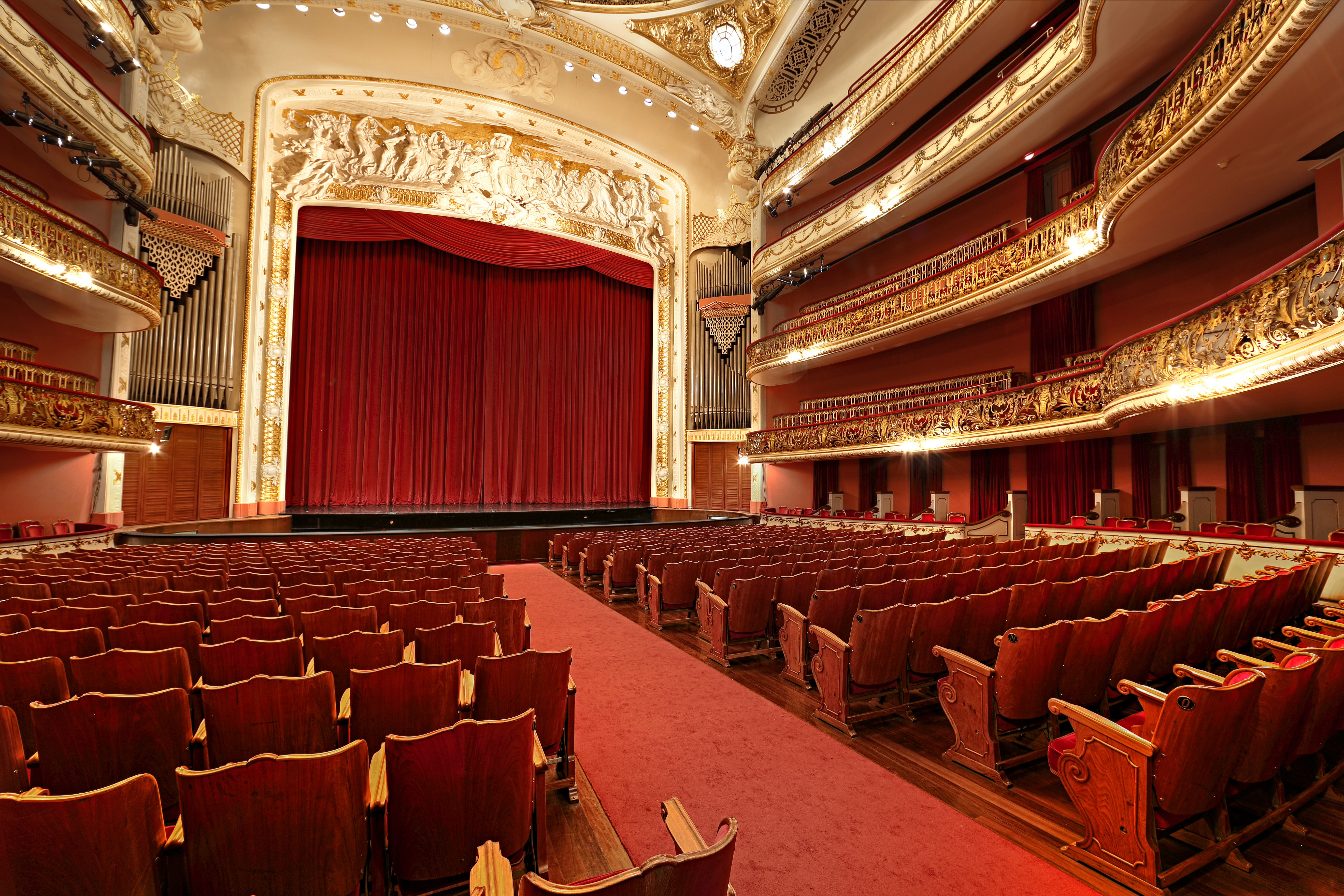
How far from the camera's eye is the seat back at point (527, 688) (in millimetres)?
2260

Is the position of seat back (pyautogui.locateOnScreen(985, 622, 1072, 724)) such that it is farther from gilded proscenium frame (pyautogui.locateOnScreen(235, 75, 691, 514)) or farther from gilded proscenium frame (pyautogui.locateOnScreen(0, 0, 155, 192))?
gilded proscenium frame (pyautogui.locateOnScreen(235, 75, 691, 514))

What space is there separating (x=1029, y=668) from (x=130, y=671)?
3599 millimetres

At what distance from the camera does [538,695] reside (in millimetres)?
2363

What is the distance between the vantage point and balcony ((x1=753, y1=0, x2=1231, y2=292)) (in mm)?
7324

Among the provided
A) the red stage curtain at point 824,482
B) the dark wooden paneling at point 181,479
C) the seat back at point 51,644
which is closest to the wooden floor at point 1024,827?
the seat back at point 51,644

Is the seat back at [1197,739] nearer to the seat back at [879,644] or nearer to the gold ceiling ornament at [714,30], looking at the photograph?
the seat back at [879,644]

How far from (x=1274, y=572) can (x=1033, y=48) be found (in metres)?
8.64

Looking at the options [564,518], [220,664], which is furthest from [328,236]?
[220,664]

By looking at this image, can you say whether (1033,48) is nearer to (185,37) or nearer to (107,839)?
(107,839)

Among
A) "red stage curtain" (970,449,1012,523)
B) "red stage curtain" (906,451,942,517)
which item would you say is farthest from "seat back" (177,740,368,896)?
"red stage curtain" (906,451,942,517)

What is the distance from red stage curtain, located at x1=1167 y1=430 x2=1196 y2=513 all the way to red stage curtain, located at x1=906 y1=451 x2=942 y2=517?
162 inches

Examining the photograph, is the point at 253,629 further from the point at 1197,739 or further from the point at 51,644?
the point at 1197,739

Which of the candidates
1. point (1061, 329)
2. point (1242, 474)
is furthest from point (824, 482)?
point (1242, 474)

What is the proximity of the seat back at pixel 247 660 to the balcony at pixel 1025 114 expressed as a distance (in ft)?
33.0
